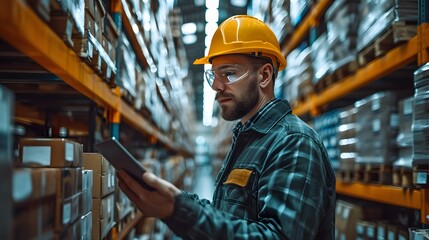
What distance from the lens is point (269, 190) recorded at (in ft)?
6.09

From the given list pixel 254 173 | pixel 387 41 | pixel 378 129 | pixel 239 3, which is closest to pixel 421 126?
pixel 387 41

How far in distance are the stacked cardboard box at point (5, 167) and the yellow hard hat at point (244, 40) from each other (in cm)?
142

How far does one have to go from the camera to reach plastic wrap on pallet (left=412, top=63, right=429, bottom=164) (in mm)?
2615

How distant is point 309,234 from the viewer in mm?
1827

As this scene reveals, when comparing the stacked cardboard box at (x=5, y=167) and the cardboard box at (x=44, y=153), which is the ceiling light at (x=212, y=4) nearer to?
the cardboard box at (x=44, y=153)

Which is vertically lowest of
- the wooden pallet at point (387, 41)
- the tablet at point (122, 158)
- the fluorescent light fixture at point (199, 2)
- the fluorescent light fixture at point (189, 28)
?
the tablet at point (122, 158)

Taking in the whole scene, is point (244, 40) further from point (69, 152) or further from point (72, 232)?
point (72, 232)

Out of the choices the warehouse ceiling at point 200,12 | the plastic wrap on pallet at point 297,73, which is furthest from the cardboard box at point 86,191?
the warehouse ceiling at point 200,12

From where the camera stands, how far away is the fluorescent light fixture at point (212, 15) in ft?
44.7

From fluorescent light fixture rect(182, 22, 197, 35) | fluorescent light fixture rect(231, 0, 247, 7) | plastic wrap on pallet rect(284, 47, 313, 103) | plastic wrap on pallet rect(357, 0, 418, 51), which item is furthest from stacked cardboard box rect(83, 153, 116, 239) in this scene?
fluorescent light fixture rect(182, 22, 197, 35)

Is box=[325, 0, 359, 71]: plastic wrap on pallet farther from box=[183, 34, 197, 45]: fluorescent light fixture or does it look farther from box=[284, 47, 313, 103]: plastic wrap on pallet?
box=[183, 34, 197, 45]: fluorescent light fixture

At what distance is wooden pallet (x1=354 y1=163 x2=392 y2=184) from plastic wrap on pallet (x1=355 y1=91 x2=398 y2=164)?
1.6 inches

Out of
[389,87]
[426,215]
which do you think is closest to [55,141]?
[426,215]

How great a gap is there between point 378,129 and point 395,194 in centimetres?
57
